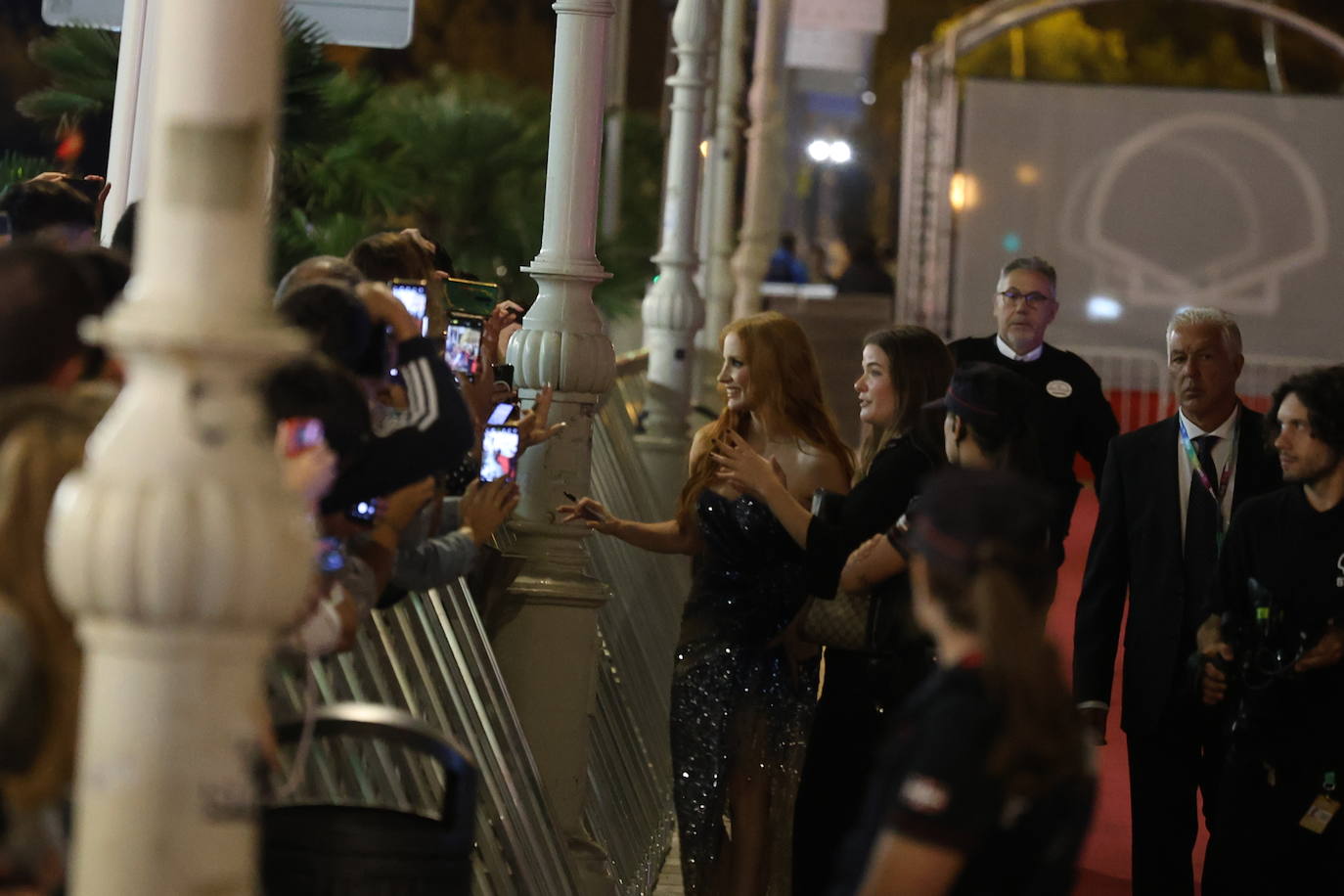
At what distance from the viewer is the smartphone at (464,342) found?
5.41 meters

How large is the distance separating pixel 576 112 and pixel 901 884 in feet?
13.0

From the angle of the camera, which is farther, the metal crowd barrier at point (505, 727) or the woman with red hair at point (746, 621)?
the woman with red hair at point (746, 621)

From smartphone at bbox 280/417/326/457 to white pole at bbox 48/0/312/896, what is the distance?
2.73 ft

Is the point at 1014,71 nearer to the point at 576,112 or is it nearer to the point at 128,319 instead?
the point at 576,112

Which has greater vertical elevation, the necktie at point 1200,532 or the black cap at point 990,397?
the black cap at point 990,397

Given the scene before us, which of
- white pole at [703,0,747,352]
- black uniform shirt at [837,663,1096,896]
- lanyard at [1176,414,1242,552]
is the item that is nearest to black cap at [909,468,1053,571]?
black uniform shirt at [837,663,1096,896]

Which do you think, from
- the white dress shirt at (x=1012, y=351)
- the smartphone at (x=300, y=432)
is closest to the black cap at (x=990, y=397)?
the smartphone at (x=300, y=432)

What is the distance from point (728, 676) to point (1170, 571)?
1.33m

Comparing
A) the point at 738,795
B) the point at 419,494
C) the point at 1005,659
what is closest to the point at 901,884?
the point at 1005,659

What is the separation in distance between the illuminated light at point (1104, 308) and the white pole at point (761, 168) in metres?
3.23

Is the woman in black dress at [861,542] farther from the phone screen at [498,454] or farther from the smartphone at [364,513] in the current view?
the smartphone at [364,513]

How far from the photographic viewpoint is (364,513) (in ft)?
13.3

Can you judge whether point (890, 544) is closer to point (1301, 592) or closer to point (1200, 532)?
point (1301, 592)

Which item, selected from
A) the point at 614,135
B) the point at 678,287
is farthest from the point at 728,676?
the point at 614,135
